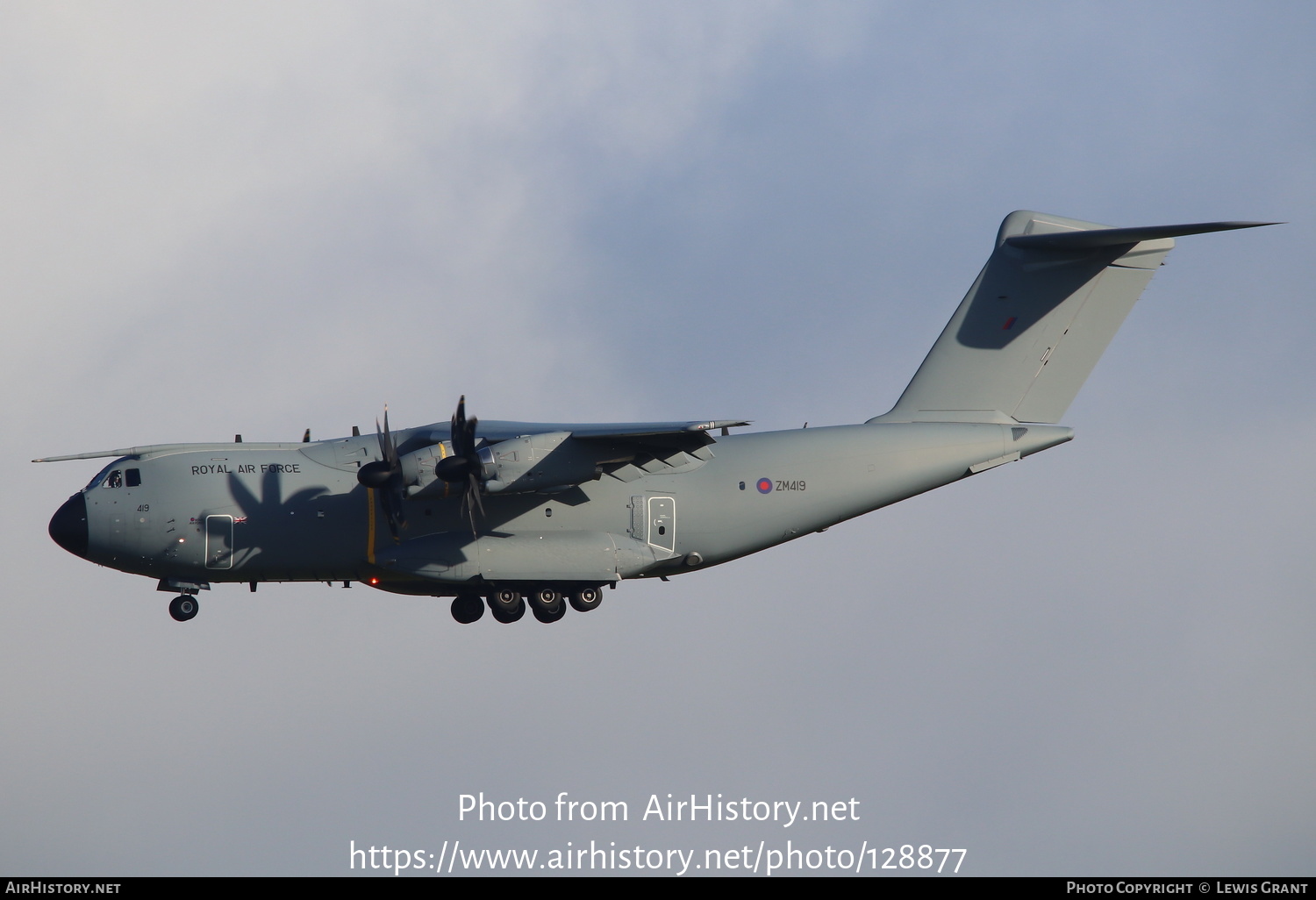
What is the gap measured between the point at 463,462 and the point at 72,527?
19.0ft

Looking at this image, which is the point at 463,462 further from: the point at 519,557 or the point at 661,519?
the point at 661,519

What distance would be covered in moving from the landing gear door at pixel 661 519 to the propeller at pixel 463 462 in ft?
9.37

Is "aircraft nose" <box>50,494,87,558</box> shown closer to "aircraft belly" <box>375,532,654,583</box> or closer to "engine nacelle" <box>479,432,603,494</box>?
"aircraft belly" <box>375,532,654,583</box>

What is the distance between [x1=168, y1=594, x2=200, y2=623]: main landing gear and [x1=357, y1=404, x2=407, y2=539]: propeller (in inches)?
A: 133

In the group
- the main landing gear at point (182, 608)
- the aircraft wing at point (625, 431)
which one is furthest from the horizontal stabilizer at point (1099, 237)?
the main landing gear at point (182, 608)

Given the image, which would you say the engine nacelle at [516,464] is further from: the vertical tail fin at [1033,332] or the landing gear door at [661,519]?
the vertical tail fin at [1033,332]

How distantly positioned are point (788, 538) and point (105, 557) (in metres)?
9.90

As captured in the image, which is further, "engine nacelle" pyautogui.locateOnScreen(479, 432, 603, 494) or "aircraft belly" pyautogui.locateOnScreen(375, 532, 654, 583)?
"aircraft belly" pyautogui.locateOnScreen(375, 532, 654, 583)

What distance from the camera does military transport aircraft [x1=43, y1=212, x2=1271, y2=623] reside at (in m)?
19.1

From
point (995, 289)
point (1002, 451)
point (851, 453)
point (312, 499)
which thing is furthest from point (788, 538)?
point (312, 499)

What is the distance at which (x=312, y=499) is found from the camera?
19594 mm

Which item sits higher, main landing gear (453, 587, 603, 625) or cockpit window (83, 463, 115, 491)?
cockpit window (83, 463, 115, 491)

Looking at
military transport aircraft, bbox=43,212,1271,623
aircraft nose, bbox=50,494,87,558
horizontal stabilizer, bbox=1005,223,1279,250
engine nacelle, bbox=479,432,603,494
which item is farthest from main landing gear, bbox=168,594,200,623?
horizontal stabilizer, bbox=1005,223,1279,250

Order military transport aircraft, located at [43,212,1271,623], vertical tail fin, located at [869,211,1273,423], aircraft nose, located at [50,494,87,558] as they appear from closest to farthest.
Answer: military transport aircraft, located at [43,212,1271,623] → aircraft nose, located at [50,494,87,558] → vertical tail fin, located at [869,211,1273,423]
